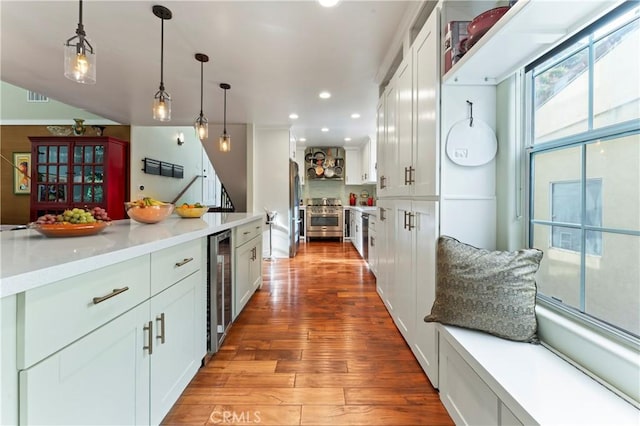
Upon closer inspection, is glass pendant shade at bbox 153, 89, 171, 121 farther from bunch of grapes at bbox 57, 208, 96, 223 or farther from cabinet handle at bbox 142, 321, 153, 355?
cabinet handle at bbox 142, 321, 153, 355

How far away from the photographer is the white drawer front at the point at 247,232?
2.54m

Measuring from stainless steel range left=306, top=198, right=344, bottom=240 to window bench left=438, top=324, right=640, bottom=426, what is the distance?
19.0 ft

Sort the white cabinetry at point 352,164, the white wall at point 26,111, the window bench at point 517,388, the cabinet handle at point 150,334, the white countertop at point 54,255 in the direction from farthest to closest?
1. the white cabinetry at point 352,164
2. the white wall at point 26,111
3. the cabinet handle at point 150,334
4. the window bench at point 517,388
5. the white countertop at point 54,255

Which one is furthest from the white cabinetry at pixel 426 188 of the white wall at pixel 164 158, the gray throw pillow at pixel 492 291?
the white wall at pixel 164 158

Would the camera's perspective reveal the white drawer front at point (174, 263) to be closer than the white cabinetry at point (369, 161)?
Yes

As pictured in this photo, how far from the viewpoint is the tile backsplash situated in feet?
25.3

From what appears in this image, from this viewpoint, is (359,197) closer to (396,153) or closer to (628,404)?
(396,153)

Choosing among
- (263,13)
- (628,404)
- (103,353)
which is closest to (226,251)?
(103,353)

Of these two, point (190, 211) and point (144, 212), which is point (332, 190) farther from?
point (144, 212)

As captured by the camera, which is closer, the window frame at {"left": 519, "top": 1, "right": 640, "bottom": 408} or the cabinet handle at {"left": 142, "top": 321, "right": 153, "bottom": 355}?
the window frame at {"left": 519, "top": 1, "right": 640, "bottom": 408}

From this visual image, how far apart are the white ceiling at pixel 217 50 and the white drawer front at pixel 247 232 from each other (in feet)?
5.41

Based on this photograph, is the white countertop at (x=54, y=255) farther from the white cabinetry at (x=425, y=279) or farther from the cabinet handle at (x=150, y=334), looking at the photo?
the white cabinetry at (x=425, y=279)

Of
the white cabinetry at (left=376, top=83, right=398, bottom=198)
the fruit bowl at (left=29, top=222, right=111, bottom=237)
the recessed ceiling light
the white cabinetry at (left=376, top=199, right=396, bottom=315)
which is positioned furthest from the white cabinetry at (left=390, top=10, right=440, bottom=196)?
the fruit bowl at (left=29, top=222, right=111, bottom=237)

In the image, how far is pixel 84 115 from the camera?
5.85 meters
